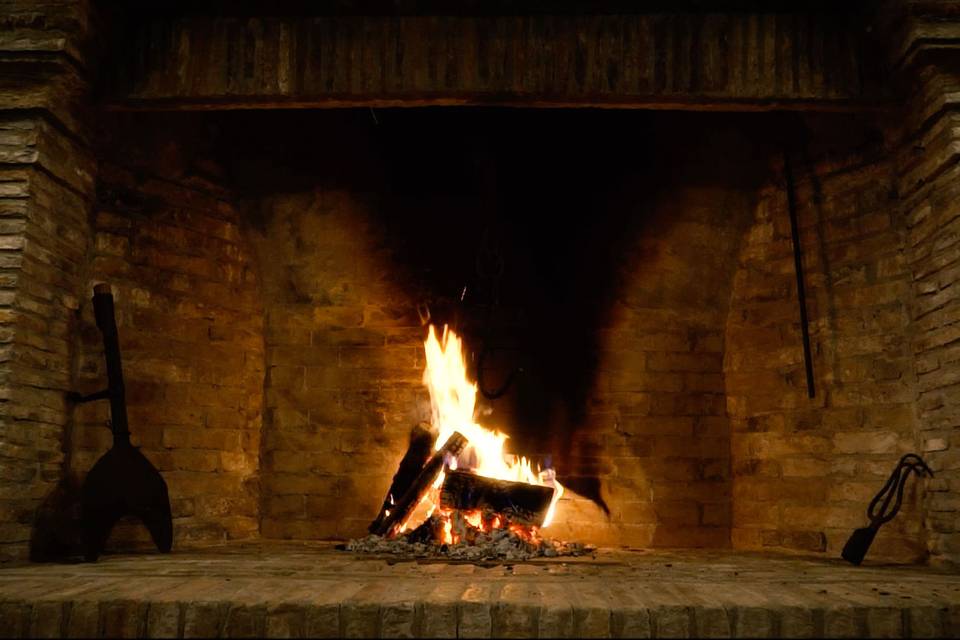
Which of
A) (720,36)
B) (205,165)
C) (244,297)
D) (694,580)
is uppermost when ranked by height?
(720,36)

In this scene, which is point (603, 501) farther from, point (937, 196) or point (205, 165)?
point (205, 165)

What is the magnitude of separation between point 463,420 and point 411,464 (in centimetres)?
50

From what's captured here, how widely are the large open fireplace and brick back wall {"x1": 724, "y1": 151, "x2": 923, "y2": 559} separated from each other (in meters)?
0.02

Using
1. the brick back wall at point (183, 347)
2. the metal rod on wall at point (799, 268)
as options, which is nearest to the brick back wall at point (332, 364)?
the brick back wall at point (183, 347)

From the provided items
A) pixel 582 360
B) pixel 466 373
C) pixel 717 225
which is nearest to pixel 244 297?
pixel 466 373

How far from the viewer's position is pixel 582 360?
18.8 ft

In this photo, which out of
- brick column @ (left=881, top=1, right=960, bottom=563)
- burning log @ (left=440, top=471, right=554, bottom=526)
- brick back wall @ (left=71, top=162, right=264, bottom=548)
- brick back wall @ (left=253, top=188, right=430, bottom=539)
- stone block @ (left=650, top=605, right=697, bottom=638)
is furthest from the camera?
brick back wall @ (left=253, top=188, right=430, bottom=539)

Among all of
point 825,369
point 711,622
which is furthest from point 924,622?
point 825,369

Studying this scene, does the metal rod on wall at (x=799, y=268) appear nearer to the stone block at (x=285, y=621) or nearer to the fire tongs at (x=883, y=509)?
the fire tongs at (x=883, y=509)

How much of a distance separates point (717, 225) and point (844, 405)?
1.50m

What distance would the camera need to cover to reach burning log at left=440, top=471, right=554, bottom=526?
5.08 m

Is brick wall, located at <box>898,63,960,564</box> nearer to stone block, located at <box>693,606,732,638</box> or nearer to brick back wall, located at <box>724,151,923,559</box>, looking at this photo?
brick back wall, located at <box>724,151,923,559</box>

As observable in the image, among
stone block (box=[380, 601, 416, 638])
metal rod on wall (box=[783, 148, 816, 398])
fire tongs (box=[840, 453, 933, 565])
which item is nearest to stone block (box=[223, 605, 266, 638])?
stone block (box=[380, 601, 416, 638])

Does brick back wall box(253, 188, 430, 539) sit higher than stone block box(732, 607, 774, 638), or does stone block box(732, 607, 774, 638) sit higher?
brick back wall box(253, 188, 430, 539)
